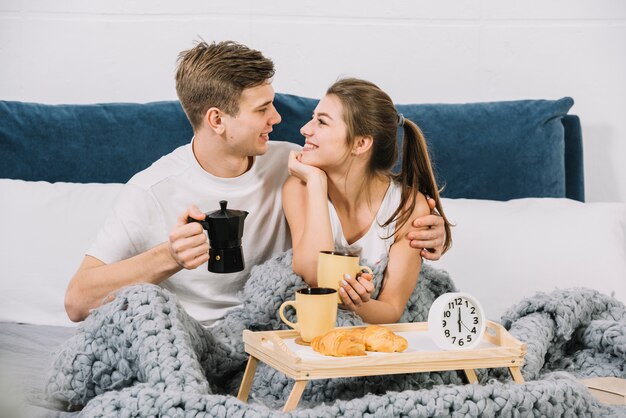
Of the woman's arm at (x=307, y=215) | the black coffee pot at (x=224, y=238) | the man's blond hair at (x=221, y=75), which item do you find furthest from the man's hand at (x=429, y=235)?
the man's blond hair at (x=221, y=75)

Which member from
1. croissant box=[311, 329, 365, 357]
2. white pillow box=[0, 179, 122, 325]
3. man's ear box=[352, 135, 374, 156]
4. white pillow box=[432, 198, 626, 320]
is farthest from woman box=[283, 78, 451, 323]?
white pillow box=[0, 179, 122, 325]

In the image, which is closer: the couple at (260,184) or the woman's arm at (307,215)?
the woman's arm at (307,215)

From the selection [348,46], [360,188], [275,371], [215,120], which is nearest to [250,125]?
[215,120]

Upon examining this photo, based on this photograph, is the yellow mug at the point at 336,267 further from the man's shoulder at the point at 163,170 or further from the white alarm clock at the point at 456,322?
the man's shoulder at the point at 163,170

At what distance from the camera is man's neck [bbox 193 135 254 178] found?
77.6 inches

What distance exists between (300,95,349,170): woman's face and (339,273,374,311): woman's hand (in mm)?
400

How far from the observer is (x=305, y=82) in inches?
105

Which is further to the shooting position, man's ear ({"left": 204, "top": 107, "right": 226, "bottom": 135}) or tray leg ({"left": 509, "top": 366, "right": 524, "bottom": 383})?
man's ear ({"left": 204, "top": 107, "right": 226, "bottom": 135})

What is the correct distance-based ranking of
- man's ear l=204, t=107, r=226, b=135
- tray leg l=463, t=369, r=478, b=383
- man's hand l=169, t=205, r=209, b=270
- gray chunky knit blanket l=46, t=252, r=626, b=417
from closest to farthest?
gray chunky knit blanket l=46, t=252, r=626, b=417 < tray leg l=463, t=369, r=478, b=383 < man's hand l=169, t=205, r=209, b=270 < man's ear l=204, t=107, r=226, b=135

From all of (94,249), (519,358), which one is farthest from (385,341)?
(94,249)

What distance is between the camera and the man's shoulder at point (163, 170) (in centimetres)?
196

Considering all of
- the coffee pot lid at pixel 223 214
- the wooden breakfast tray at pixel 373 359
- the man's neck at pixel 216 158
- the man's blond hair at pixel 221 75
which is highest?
the man's blond hair at pixel 221 75

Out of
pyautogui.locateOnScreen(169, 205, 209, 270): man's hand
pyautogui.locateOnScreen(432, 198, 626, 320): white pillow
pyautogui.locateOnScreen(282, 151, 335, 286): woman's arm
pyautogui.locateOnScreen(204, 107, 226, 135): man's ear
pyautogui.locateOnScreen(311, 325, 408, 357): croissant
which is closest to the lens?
pyautogui.locateOnScreen(311, 325, 408, 357): croissant

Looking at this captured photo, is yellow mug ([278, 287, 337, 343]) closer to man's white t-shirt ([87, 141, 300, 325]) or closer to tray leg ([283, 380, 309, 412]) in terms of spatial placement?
tray leg ([283, 380, 309, 412])
